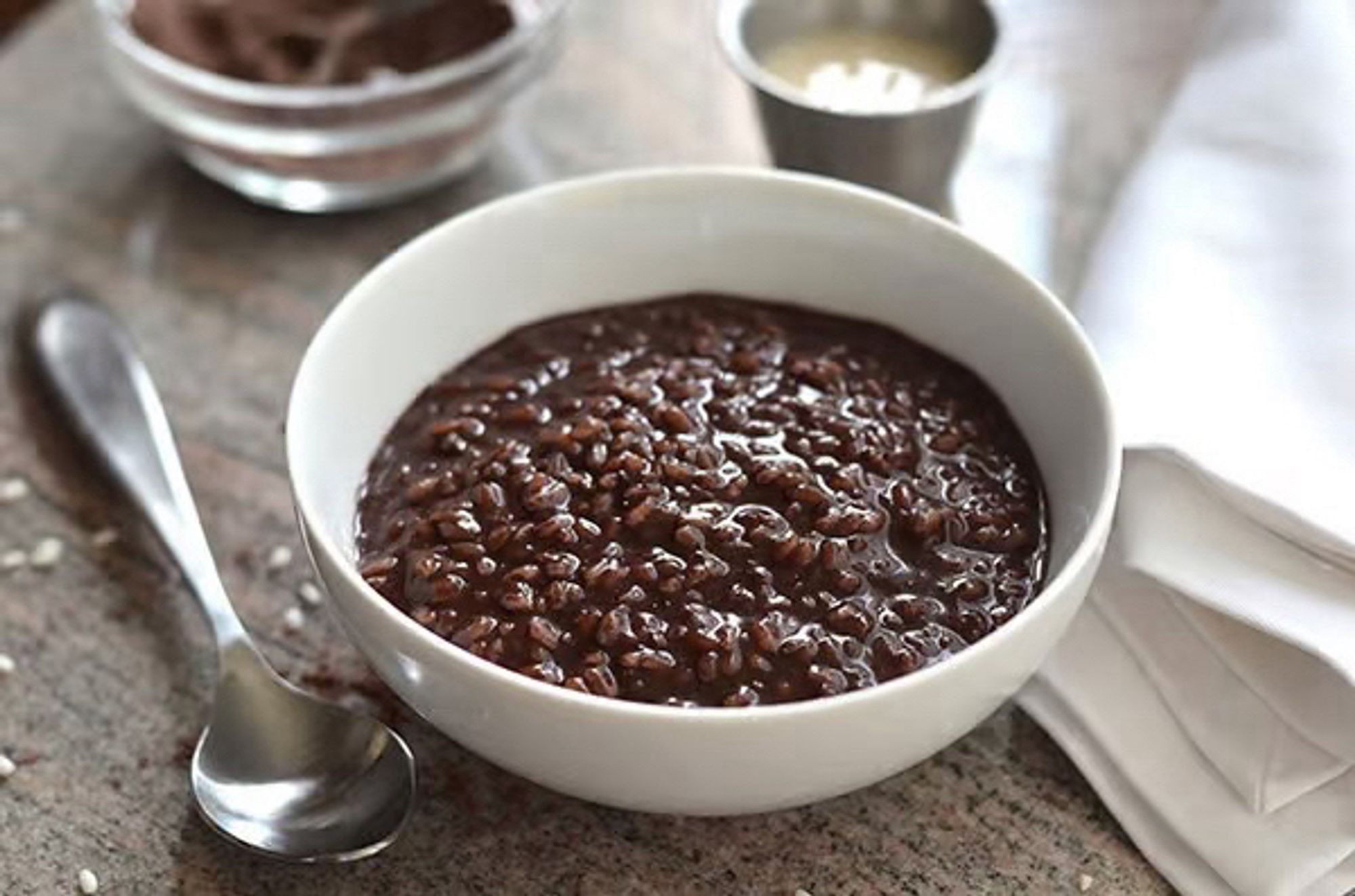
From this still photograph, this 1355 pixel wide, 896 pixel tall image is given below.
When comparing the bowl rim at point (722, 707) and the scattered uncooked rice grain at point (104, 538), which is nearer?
the bowl rim at point (722, 707)

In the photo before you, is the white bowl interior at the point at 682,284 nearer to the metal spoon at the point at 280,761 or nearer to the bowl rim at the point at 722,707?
the bowl rim at the point at 722,707

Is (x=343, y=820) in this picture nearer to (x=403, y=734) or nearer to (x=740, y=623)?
(x=403, y=734)

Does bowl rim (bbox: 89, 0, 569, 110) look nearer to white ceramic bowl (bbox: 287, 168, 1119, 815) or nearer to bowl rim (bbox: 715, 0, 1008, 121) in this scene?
bowl rim (bbox: 715, 0, 1008, 121)

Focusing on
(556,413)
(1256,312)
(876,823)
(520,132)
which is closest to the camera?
(876,823)

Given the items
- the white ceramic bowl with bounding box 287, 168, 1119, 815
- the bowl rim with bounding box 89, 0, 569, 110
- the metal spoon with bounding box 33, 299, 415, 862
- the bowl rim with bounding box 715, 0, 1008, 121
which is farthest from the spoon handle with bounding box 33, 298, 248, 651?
the bowl rim with bounding box 715, 0, 1008, 121

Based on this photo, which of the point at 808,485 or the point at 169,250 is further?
the point at 169,250

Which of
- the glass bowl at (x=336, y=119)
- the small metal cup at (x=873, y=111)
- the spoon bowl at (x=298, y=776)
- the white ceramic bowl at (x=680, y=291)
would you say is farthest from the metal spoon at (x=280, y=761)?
the small metal cup at (x=873, y=111)

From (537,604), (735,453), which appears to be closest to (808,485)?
(735,453)
